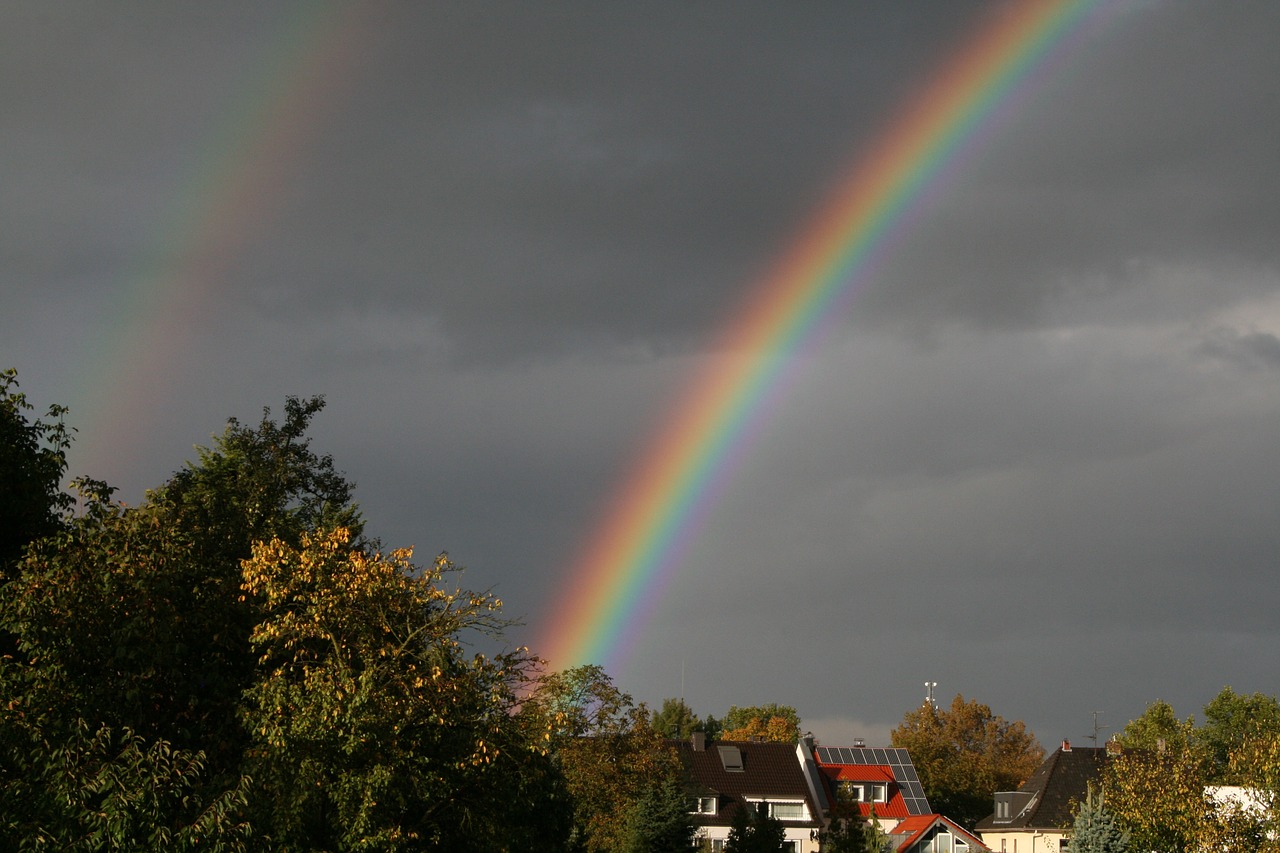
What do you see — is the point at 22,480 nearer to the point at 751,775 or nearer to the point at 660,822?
the point at 660,822

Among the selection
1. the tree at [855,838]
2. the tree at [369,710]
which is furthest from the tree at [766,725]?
the tree at [369,710]

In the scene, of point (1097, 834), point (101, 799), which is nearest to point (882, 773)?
point (1097, 834)

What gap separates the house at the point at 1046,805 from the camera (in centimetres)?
9838

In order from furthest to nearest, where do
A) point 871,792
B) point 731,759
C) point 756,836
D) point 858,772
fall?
point 858,772 → point 871,792 → point 731,759 → point 756,836

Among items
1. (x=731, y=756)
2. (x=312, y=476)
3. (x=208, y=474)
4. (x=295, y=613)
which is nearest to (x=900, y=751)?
(x=731, y=756)

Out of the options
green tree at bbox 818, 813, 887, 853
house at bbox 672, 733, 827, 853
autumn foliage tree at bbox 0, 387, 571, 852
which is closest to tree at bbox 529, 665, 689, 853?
green tree at bbox 818, 813, 887, 853

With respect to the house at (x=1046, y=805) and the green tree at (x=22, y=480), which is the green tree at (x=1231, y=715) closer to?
the house at (x=1046, y=805)

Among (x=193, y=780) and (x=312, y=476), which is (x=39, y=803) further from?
(x=312, y=476)

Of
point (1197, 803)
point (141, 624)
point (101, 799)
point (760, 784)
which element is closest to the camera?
point (101, 799)

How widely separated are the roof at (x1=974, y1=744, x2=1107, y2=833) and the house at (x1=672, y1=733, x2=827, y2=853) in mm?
17957

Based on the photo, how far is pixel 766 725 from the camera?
171000 mm

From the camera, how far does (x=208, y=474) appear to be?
42188mm

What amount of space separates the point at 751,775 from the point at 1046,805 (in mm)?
28617

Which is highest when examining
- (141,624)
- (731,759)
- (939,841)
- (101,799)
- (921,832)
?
(731,759)
